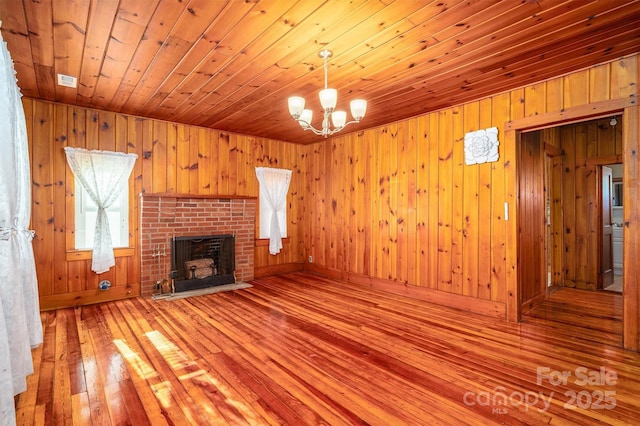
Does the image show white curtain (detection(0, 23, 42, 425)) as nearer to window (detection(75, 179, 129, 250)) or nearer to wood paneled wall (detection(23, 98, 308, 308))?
wood paneled wall (detection(23, 98, 308, 308))

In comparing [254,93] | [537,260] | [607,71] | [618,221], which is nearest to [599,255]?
[537,260]

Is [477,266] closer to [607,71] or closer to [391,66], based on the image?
[607,71]

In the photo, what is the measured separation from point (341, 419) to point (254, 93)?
10.6ft

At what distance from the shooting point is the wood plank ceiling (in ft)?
6.89

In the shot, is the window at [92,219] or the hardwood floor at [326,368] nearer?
the hardwood floor at [326,368]

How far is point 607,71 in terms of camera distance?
288 centimetres

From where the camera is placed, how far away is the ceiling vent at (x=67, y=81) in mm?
3162

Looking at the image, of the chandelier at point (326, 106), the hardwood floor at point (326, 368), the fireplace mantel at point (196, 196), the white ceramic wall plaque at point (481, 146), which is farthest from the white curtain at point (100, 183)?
the white ceramic wall plaque at point (481, 146)

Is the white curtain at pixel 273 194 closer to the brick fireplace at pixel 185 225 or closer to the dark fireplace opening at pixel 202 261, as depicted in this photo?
the brick fireplace at pixel 185 225

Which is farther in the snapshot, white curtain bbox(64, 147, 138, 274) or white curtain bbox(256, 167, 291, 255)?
white curtain bbox(256, 167, 291, 255)

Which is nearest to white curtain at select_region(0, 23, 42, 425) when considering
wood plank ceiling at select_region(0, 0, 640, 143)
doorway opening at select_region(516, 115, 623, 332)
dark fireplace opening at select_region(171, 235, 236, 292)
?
wood plank ceiling at select_region(0, 0, 640, 143)

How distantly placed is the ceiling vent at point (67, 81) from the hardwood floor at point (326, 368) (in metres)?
2.57

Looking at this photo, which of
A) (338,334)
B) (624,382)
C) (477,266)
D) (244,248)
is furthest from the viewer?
(244,248)

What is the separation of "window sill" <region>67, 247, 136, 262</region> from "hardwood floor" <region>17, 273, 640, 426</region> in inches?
25.7
